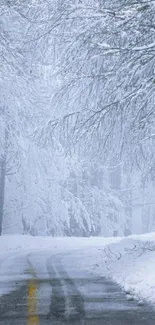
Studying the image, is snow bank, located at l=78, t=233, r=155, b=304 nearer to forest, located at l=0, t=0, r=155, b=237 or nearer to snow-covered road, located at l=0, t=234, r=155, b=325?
snow-covered road, located at l=0, t=234, r=155, b=325

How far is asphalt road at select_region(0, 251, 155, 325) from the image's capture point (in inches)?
218

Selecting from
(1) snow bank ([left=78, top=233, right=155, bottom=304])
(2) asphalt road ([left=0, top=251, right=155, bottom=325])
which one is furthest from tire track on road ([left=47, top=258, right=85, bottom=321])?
(1) snow bank ([left=78, top=233, right=155, bottom=304])

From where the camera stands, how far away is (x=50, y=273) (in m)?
10.7

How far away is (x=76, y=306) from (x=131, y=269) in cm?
349

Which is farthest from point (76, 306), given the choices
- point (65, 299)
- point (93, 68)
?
point (93, 68)

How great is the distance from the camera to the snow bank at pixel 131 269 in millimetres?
7378

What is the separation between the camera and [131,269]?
9695mm

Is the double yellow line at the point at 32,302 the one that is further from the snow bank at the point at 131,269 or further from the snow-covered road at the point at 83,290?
→ the snow bank at the point at 131,269

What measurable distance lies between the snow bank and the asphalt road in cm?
24

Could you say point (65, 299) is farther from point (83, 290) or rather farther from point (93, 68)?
point (93, 68)

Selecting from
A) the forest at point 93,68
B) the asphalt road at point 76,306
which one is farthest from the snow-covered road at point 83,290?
the forest at point 93,68

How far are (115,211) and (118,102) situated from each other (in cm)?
2526

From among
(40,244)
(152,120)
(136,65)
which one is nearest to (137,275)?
(152,120)

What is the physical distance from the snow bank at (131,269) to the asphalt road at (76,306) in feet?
0.78
